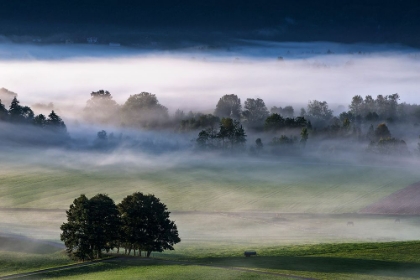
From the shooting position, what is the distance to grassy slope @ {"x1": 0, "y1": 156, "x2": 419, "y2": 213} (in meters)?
122

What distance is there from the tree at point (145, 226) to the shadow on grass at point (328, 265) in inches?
261

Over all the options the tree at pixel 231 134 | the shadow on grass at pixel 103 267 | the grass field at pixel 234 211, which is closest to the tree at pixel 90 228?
the grass field at pixel 234 211

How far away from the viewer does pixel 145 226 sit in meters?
81.2

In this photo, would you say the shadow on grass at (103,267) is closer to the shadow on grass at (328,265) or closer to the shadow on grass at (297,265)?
the shadow on grass at (297,265)

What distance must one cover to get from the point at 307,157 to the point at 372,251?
3868 inches

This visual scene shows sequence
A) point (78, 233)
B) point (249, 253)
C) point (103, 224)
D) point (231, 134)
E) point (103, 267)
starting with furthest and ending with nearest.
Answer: point (231, 134), point (103, 224), point (249, 253), point (78, 233), point (103, 267)

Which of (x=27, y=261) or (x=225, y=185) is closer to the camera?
(x=27, y=261)

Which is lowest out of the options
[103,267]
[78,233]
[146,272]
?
[146,272]

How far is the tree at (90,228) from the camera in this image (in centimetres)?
7812

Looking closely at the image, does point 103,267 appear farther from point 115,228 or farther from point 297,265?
point 297,265

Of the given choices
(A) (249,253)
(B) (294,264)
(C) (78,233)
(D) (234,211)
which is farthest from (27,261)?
(D) (234,211)

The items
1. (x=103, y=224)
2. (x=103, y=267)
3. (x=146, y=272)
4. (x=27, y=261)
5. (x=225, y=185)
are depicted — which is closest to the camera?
(x=146, y=272)

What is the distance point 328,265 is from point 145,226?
2103cm

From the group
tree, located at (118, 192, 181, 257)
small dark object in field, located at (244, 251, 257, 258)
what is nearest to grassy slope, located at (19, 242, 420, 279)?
small dark object in field, located at (244, 251, 257, 258)
